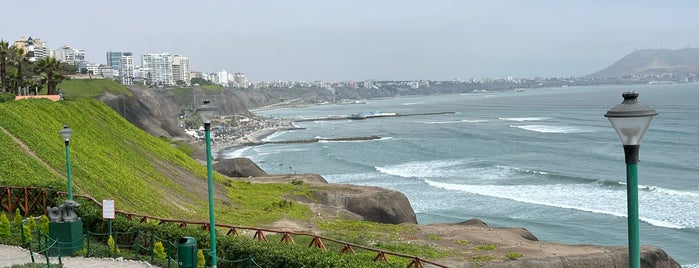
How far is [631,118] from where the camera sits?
660 centimetres

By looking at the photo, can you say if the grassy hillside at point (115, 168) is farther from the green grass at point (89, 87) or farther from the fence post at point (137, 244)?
the green grass at point (89, 87)

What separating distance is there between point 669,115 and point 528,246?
123m

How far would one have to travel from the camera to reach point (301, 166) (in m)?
83.9

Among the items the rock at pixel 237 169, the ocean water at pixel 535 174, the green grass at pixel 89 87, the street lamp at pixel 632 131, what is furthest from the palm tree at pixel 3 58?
the street lamp at pixel 632 131

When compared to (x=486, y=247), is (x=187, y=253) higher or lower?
higher

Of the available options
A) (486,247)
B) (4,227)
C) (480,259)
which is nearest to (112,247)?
(4,227)

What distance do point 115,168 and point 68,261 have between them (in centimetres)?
1856

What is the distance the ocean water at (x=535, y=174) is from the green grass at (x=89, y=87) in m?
18.0

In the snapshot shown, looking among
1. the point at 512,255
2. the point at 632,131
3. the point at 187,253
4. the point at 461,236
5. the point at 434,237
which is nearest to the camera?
the point at 632,131

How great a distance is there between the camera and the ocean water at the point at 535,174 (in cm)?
4572

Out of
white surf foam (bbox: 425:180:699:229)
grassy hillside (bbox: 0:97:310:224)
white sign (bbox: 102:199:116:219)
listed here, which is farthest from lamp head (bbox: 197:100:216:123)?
white surf foam (bbox: 425:180:699:229)

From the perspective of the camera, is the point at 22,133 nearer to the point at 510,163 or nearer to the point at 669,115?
the point at 510,163

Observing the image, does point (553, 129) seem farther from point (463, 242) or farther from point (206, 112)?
point (206, 112)

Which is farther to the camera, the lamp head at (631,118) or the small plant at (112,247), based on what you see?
the small plant at (112,247)
